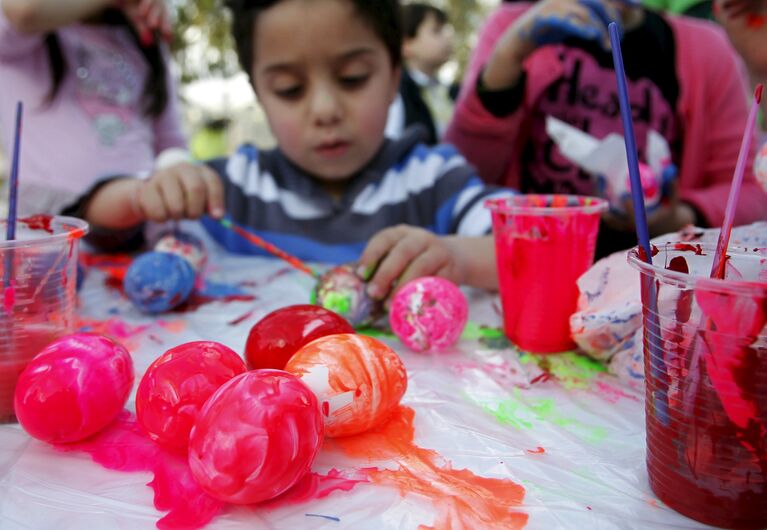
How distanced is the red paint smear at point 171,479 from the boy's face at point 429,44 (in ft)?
10.9

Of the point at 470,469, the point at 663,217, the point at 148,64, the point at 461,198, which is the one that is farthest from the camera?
the point at 148,64

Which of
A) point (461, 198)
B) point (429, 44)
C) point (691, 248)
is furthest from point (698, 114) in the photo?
point (429, 44)

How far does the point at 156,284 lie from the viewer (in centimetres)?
98

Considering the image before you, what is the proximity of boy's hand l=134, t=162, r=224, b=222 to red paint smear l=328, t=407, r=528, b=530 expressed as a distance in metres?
0.72

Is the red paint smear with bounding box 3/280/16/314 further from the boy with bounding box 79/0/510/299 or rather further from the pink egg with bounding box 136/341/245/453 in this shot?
the boy with bounding box 79/0/510/299

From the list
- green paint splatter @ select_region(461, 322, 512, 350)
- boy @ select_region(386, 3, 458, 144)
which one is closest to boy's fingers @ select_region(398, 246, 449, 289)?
green paint splatter @ select_region(461, 322, 512, 350)

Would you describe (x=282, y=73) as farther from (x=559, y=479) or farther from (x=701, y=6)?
(x=701, y=6)

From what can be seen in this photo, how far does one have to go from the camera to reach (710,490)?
447 mm

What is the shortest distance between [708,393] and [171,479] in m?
0.47

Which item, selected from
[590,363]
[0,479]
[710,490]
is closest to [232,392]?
[0,479]

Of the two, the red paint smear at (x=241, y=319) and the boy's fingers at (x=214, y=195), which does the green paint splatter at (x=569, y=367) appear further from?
the boy's fingers at (x=214, y=195)

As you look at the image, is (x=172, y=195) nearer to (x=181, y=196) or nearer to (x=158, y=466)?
(x=181, y=196)

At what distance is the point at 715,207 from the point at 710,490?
1.16 metres

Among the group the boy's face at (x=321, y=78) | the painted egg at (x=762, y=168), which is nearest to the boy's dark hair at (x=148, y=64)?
the boy's face at (x=321, y=78)
